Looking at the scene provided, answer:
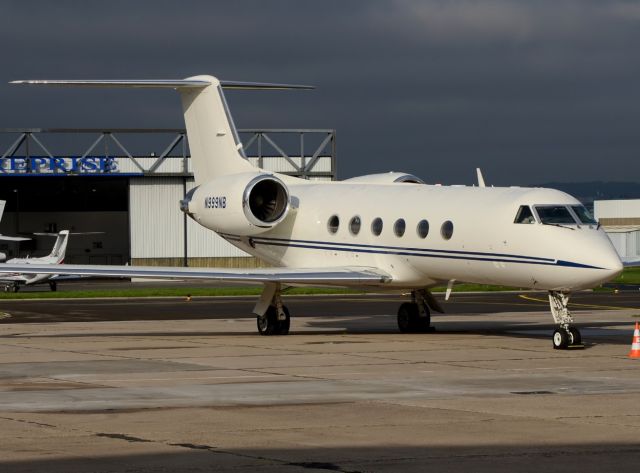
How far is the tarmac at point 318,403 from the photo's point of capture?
36.0 feet

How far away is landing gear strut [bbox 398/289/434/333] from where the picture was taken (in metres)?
27.8

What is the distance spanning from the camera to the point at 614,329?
28734mm

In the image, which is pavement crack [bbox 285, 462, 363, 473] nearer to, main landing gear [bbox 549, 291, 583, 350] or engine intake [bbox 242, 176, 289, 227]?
main landing gear [bbox 549, 291, 583, 350]

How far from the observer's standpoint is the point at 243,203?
27797mm

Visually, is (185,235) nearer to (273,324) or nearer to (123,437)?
(273,324)

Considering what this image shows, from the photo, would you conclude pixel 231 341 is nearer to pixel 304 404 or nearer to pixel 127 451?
pixel 304 404

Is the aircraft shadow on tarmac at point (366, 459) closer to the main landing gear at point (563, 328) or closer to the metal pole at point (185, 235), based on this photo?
the main landing gear at point (563, 328)

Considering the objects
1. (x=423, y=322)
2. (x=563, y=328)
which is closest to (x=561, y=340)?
(x=563, y=328)

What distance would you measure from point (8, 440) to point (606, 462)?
5.57 metres

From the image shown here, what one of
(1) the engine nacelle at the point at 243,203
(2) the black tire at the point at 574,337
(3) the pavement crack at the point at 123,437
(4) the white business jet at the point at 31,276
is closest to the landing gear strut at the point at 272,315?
(1) the engine nacelle at the point at 243,203

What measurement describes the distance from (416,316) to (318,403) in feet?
43.3

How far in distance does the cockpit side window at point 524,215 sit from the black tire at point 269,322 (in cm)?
622

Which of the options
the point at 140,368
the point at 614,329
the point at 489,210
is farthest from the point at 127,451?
the point at 614,329

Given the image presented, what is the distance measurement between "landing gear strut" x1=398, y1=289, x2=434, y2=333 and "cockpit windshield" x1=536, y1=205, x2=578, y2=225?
512cm
